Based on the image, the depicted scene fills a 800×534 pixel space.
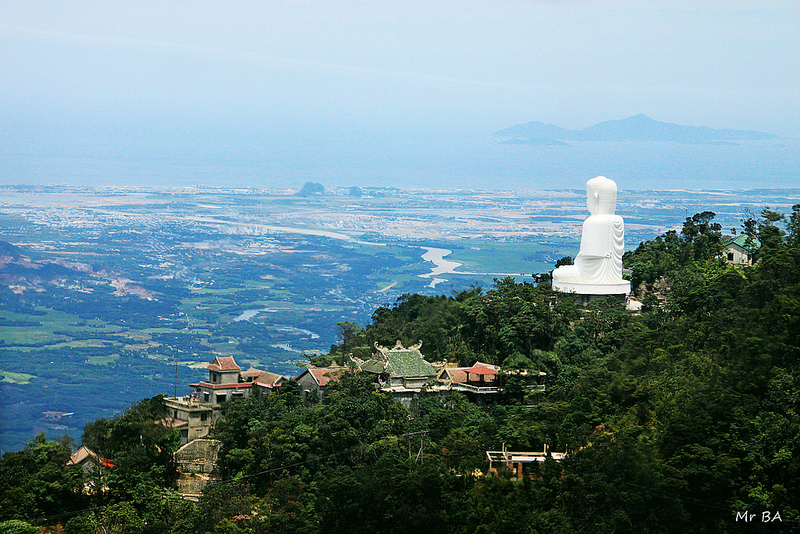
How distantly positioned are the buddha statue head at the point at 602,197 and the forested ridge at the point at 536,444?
11.9ft

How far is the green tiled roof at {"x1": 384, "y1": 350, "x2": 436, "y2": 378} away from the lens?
76.8 feet

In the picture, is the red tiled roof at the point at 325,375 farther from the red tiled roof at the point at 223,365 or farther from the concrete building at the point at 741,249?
the concrete building at the point at 741,249

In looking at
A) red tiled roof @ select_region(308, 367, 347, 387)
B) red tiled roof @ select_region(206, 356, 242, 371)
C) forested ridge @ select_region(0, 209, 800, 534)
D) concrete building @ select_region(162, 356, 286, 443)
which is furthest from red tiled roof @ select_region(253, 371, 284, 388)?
red tiled roof @ select_region(308, 367, 347, 387)

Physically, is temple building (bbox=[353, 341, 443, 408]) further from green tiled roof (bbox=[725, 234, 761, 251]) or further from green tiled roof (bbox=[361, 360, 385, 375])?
green tiled roof (bbox=[725, 234, 761, 251])

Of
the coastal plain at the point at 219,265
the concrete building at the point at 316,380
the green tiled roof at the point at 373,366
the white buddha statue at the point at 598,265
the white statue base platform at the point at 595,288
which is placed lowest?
the coastal plain at the point at 219,265

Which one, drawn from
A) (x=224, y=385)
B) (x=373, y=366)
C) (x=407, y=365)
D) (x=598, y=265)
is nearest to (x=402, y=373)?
(x=407, y=365)

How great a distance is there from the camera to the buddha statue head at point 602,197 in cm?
2888

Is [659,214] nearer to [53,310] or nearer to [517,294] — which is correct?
[53,310]

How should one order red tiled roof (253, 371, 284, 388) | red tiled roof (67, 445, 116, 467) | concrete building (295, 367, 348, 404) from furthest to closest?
red tiled roof (253, 371, 284, 388) < concrete building (295, 367, 348, 404) < red tiled roof (67, 445, 116, 467)

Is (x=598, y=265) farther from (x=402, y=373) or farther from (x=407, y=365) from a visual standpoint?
(x=402, y=373)

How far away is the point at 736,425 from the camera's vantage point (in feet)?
58.4

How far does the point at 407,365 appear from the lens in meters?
23.6

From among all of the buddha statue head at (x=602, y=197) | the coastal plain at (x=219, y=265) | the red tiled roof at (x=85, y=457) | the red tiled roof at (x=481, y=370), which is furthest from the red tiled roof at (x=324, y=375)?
the coastal plain at (x=219, y=265)

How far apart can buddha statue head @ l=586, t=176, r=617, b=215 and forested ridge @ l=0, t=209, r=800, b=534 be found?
363 centimetres
